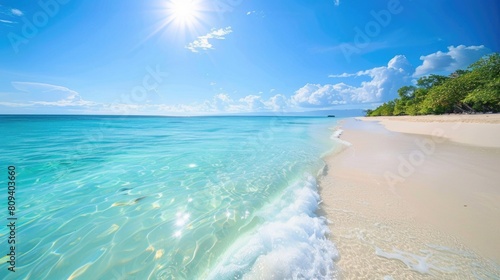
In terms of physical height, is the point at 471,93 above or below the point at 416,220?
above

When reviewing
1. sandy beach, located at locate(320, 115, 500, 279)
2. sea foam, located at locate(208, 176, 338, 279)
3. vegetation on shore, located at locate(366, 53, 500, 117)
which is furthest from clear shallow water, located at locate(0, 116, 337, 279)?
vegetation on shore, located at locate(366, 53, 500, 117)

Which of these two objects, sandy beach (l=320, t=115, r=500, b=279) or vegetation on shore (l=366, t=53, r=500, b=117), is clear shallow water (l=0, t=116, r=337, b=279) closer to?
sandy beach (l=320, t=115, r=500, b=279)

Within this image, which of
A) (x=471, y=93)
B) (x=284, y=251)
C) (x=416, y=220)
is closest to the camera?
(x=284, y=251)

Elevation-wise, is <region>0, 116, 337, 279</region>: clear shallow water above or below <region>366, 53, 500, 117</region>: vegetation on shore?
below

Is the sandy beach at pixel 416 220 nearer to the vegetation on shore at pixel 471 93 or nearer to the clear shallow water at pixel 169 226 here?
the clear shallow water at pixel 169 226

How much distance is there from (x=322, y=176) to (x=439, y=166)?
577 centimetres

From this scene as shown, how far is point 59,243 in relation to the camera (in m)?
3.93

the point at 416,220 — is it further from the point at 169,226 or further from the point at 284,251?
the point at 169,226

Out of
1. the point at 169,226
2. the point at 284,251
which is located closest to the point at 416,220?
the point at 284,251

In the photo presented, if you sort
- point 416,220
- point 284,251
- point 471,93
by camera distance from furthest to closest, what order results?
point 471,93 < point 416,220 < point 284,251

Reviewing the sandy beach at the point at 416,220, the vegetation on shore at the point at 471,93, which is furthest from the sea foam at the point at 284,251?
the vegetation on shore at the point at 471,93

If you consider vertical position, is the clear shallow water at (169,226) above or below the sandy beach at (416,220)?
below

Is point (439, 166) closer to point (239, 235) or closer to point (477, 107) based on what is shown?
point (239, 235)

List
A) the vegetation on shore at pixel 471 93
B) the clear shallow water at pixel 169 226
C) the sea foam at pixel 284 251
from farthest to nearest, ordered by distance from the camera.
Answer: the vegetation on shore at pixel 471 93 → the clear shallow water at pixel 169 226 → the sea foam at pixel 284 251
